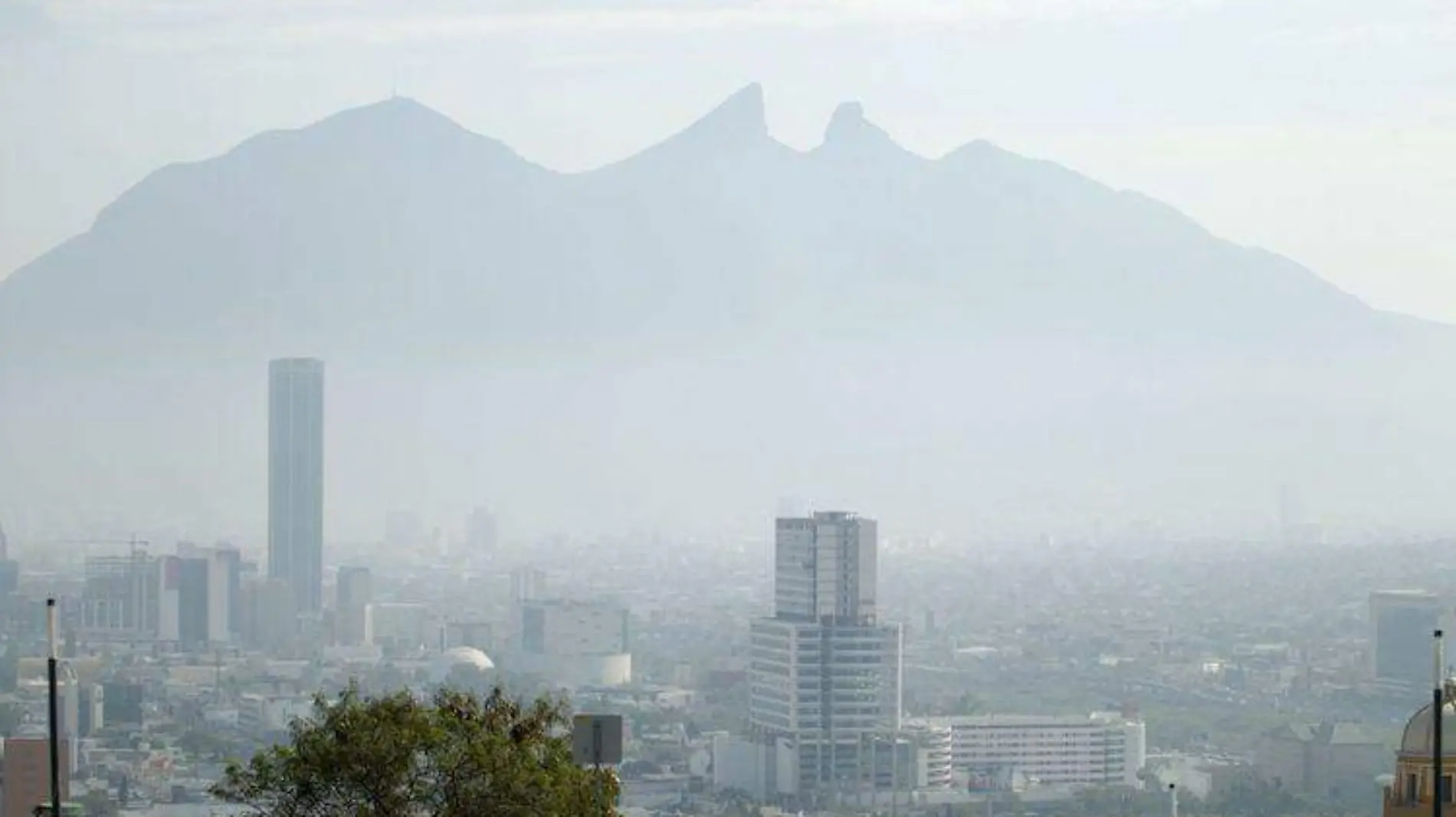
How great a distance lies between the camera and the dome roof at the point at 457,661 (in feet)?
354

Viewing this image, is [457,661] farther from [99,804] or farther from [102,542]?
[102,542]

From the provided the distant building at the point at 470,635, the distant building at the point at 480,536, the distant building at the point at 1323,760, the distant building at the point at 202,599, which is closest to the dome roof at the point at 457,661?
the distant building at the point at 470,635

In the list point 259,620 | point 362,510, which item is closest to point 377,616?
point 259,620

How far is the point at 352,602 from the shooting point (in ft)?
456

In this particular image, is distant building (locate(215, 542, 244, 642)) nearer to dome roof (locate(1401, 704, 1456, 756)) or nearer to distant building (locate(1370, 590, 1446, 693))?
distant building (locate(1370, 590, 1446, 693))

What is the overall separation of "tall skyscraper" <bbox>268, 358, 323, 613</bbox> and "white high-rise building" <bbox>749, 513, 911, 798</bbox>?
4593cm

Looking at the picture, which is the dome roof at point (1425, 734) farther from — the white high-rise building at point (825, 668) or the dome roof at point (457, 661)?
the dome roof at point (457, 661)

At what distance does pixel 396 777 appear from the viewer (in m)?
17.4

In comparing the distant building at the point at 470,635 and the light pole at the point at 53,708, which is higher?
the light pole at the point at 53,708

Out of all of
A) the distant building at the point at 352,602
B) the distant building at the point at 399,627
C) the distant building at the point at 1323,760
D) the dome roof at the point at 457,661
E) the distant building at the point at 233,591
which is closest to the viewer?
the distant building at the point at 1323,760

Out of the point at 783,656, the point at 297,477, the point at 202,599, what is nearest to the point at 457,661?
the point at 783,656

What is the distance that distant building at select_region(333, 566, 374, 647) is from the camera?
132 meters

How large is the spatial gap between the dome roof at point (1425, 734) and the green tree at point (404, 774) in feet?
19.5

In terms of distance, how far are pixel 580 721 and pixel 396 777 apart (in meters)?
1.03
